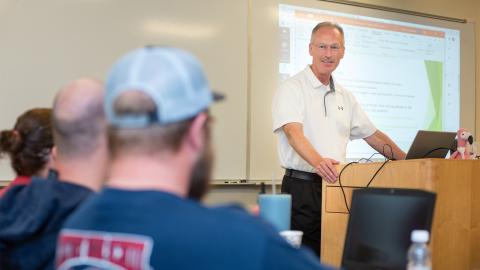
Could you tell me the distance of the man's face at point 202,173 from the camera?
2.77 feet

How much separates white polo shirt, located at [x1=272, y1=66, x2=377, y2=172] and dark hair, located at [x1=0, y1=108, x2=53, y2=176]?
130cm

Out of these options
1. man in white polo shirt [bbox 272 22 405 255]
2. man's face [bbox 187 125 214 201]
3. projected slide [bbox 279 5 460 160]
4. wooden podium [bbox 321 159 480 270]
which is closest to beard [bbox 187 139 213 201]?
man's face [bbox 187 125 214 201]

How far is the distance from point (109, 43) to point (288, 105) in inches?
47.5

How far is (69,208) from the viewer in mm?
1254

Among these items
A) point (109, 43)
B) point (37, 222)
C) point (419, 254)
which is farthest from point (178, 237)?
point (109, 43)

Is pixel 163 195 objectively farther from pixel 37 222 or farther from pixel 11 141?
pixel 11 141

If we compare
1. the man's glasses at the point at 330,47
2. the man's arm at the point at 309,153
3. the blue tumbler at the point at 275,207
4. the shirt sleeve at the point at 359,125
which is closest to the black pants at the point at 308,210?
the man's arm at the point at 309,153

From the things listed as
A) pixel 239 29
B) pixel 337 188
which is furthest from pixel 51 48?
pixel 337 188

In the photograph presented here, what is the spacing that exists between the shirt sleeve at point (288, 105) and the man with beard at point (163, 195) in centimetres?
178

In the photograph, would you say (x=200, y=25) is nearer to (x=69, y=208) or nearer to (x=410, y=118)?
(x=410, y=118)

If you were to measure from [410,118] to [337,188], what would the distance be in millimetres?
2320

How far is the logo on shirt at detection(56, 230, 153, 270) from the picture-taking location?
30.6 inches

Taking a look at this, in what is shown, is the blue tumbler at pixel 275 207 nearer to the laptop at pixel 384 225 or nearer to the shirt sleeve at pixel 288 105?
the laptop at pixel 384 225

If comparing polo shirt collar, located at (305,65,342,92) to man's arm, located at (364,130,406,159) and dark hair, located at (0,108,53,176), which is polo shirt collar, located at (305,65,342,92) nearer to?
man's arm, located at (364,130,406,159)
